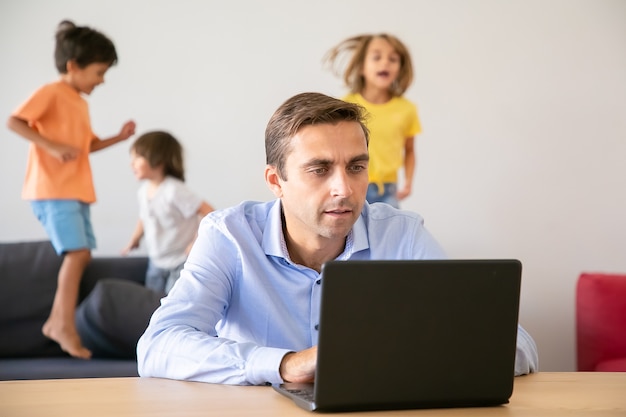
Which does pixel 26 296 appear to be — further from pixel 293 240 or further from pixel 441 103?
pixel 441 103

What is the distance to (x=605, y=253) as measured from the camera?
169 inches

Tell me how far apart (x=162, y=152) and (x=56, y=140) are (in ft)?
1.90

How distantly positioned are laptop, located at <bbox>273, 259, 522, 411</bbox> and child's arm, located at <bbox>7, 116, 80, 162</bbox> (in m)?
2.33

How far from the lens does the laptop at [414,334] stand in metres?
1.04

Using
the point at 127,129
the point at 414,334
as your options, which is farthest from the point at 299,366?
the point at 127,129

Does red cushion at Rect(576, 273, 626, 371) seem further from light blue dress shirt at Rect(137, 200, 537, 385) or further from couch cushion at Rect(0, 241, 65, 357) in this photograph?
couch cushion at Rect(0, 241, 65, 357)

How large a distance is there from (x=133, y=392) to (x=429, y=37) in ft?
11.0

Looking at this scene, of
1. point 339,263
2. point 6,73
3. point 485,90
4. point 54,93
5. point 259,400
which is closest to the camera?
point 339,263

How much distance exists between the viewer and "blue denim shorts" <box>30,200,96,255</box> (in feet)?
10.8

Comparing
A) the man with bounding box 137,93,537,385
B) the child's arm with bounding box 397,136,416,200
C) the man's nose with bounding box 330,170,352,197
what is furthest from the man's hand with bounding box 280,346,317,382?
the child's arm with bounding box 397,136,416,200

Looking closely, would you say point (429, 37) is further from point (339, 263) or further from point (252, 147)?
point (339, 263)

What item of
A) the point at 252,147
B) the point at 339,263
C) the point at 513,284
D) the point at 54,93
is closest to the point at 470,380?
the point at 513,284

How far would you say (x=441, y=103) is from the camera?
13.9 feet

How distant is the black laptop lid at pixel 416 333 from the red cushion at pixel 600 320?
2.26 m
